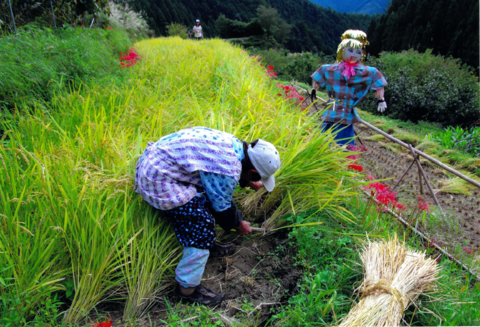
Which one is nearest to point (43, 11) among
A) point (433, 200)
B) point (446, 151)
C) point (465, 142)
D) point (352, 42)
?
point (352, 42)

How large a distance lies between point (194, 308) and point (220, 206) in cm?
58

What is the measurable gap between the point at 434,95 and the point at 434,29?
1082cm

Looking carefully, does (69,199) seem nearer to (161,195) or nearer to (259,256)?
(161,195)

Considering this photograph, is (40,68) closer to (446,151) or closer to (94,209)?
(94,209)

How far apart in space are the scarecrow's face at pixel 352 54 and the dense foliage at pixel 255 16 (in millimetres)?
20823

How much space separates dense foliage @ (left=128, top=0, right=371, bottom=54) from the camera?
26.4 meters

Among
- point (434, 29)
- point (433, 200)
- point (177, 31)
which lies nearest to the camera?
point (433, 200)

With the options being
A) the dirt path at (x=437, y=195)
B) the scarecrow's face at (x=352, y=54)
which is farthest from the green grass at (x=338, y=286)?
the scarecrow's face at (x=352, y=54)

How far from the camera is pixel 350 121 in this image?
3.58 meters

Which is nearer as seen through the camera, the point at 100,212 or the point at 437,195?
the point at 100,212

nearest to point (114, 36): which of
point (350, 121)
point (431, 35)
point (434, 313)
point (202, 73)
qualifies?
point (202, 73)

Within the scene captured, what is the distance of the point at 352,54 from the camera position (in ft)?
11.4

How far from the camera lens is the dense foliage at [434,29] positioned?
1505 centimetres

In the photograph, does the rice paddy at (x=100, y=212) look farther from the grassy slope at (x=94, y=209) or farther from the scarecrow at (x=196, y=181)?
the scarecrow at (x=196, y=181)
